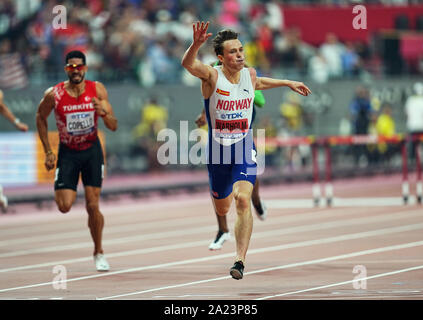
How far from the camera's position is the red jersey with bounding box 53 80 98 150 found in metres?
11.7

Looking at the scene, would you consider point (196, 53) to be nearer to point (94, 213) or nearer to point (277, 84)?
point (277, 84)

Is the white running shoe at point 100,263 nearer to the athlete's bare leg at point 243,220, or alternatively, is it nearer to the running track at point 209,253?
the running track at point 209,253

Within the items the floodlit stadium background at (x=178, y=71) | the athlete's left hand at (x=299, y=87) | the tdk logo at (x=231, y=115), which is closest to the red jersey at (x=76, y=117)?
the tdk logo at (x=231, y=115)

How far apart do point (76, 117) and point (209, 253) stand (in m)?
2.80

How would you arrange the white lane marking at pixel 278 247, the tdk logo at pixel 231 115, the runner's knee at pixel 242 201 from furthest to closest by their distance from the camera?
the white lane marking at pixel 278 247, the tdk logo at pixel 231 115, the runner's knee at pixel 242 201

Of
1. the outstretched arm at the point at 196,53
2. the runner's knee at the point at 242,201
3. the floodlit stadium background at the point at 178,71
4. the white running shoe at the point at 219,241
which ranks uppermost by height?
the floodlit stadium background at the point at 178,71

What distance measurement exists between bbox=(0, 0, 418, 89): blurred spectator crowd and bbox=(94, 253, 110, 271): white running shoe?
48.3 ft

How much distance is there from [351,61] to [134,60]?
6.48 metres

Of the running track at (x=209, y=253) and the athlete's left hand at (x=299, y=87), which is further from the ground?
the athlete's left hand at (x=299, y=87)

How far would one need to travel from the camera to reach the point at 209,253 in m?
13.3

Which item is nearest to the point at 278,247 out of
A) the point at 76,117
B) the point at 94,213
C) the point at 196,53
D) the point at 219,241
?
the point at 219,241

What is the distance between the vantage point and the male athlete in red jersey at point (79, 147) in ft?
38.3

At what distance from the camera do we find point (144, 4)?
2925 cm
